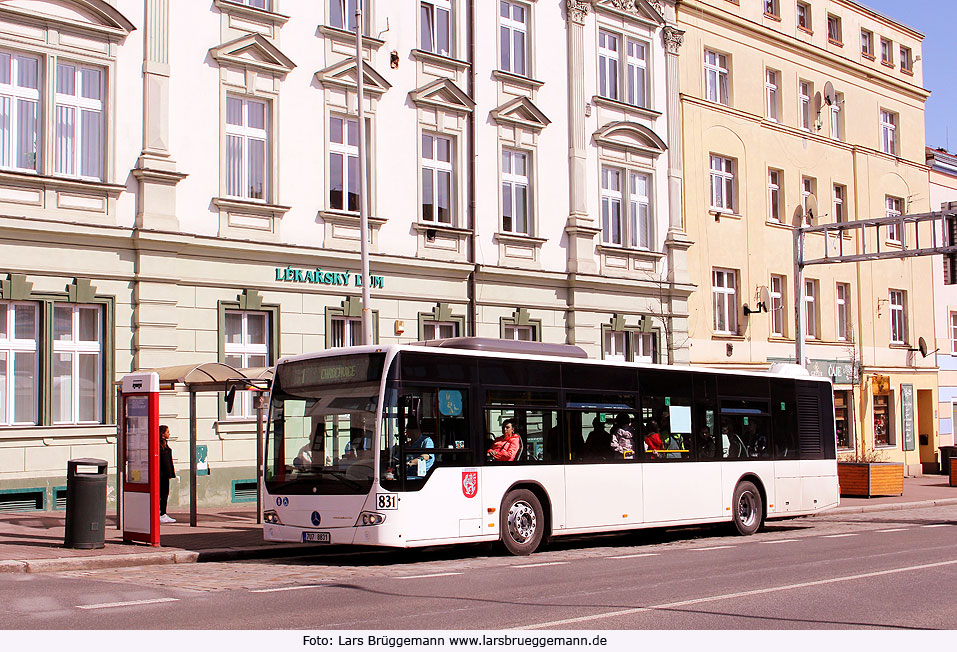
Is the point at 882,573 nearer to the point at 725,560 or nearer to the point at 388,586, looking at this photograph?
the point at 725,560

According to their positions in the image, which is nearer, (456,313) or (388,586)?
(388,586)

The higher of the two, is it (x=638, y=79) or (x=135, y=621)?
(x=638, y=79)

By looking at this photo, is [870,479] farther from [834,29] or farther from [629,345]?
[834,29]

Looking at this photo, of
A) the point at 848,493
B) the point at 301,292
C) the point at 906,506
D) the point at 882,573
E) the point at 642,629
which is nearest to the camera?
the point at 642,629

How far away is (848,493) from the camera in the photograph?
31.1m

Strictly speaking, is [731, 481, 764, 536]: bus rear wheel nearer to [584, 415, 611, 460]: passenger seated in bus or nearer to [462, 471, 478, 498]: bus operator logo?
[584, 415, 611, 460]: passenger seated in bus

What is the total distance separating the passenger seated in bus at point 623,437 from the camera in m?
17.5

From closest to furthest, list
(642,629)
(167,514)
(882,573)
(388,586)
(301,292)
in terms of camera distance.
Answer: (642,629)
(388,586)
(882,573)
(167,514)
(301,292)

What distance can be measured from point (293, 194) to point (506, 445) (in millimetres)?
9826

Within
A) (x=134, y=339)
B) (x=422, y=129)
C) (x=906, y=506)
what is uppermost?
(x=422, y=129)

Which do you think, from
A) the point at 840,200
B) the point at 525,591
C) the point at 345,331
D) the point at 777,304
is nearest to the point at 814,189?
the point at 840,200

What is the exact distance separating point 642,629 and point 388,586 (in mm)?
3854

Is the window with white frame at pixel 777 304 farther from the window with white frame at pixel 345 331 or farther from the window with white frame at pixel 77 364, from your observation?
the window with white frame at pixel 77 364

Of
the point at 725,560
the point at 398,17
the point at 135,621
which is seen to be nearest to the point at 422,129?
the point at 398,17
